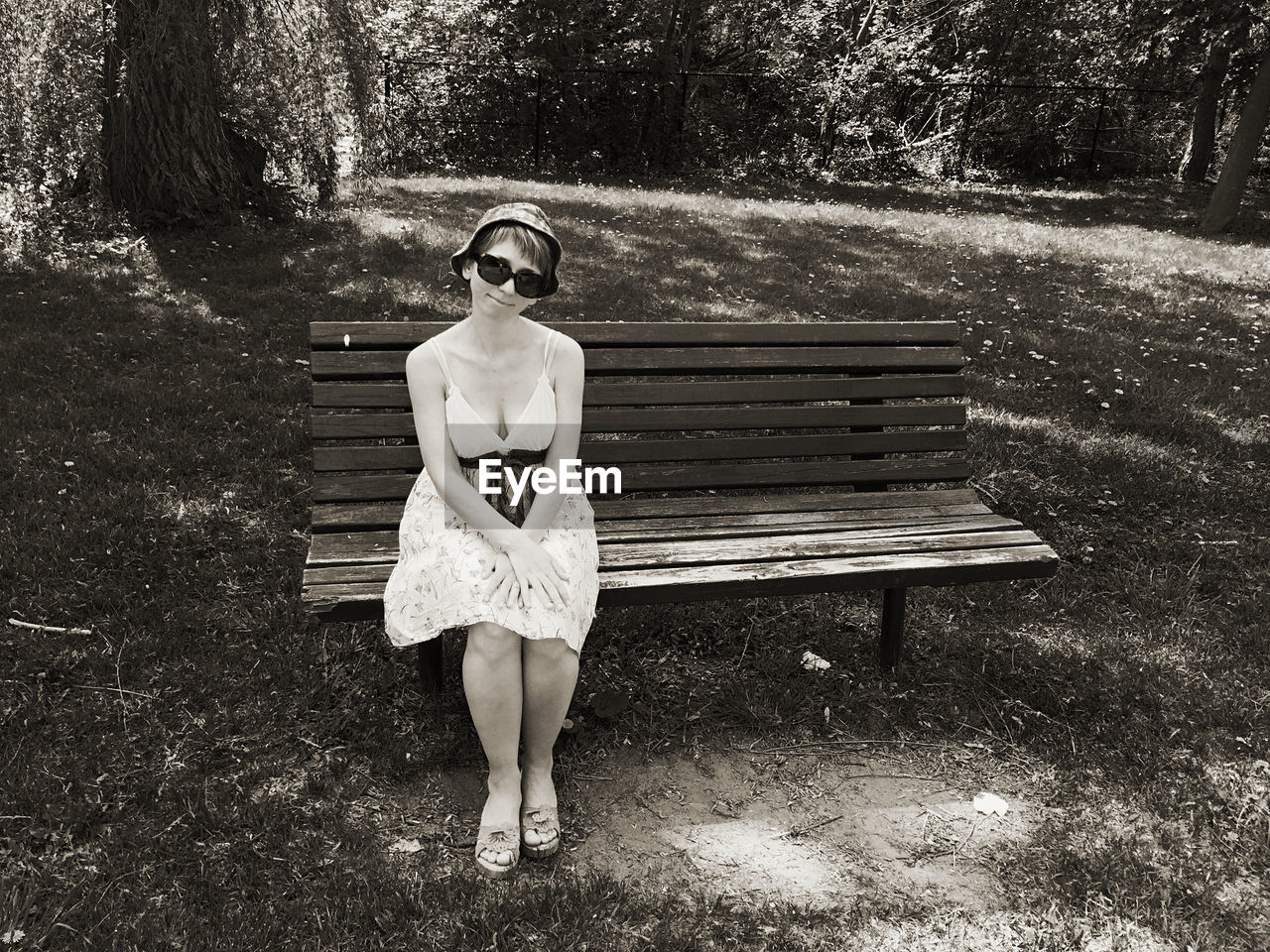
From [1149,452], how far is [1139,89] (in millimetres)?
16345

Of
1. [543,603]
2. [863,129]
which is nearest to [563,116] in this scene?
[863,129]

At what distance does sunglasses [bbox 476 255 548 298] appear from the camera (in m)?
2.47

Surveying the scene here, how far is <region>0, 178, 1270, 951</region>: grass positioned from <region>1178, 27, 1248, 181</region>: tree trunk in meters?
12.7

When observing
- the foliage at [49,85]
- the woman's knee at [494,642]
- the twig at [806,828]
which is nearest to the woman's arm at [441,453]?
the woman's knee at [494,642]

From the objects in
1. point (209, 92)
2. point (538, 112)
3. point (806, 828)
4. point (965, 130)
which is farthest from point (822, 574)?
point (965, 130)

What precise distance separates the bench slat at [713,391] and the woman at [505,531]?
1.17ft

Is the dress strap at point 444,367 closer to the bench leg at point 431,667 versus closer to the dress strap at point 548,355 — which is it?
the dress strap at point 548,355

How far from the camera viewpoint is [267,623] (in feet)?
10.8

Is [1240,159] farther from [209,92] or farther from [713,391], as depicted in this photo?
[713,391]

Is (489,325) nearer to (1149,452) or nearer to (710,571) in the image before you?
(710,571)

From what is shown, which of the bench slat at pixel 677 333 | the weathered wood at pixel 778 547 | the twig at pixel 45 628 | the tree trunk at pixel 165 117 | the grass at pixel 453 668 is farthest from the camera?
the tree trunk at pixel 165 117

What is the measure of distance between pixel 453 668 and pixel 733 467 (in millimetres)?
1103

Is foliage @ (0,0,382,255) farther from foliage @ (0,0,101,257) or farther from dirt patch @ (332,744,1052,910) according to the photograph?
dirt patch @ (332,744,1052,910)

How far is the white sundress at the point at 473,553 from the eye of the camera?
2428 millimetres
